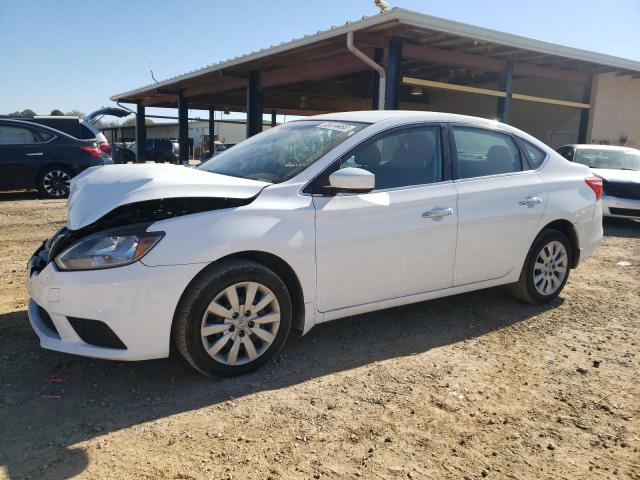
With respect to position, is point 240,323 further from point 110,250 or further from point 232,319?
point 110,250

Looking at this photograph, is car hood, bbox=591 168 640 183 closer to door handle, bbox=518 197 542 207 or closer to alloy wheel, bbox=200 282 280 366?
door handle, bbox=518 197 542 207

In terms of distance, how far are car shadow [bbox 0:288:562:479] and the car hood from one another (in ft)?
19.2

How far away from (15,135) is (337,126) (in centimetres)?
878

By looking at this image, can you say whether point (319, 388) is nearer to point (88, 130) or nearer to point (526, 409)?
point (526, 409)

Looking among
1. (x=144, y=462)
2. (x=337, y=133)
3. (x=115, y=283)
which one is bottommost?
(x=144, y=462)

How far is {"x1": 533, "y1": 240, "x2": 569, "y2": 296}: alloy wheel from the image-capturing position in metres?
4.41

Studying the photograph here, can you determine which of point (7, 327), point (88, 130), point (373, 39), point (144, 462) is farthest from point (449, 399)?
point (88, 130)

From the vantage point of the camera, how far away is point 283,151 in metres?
3.70

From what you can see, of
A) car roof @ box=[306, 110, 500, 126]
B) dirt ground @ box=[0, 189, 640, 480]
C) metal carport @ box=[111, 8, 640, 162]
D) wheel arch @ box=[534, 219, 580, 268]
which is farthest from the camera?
metal carport @ box=[111, 8, 640, 162]

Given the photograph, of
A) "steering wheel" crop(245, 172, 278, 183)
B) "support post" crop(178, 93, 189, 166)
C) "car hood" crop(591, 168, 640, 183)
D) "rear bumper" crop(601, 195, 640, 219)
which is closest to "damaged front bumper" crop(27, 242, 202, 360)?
"steering wheel" crop(245, 172, 278, 183)

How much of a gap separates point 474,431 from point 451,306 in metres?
1.96

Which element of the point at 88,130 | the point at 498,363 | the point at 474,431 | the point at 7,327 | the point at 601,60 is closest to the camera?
the point at 474,431

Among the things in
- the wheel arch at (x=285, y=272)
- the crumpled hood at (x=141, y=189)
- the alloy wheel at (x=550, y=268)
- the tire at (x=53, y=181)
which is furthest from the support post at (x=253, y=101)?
the wheel arch at (x=285, y=272)

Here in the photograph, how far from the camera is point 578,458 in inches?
95.0
